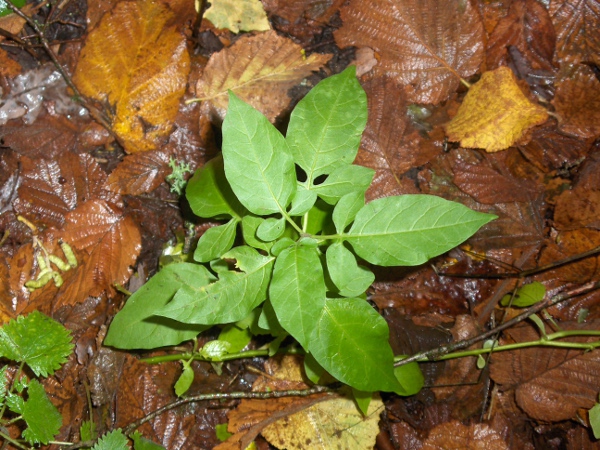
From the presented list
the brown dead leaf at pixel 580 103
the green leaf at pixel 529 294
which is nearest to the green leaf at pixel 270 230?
the green leaf at pixel 529 294

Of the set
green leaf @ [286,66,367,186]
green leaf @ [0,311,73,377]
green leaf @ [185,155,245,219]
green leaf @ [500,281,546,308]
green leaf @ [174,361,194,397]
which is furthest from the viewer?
green leaf @ [500,281,546,308]

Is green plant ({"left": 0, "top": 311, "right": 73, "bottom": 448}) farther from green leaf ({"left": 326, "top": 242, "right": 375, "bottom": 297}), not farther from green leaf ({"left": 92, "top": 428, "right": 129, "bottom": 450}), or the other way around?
green leaf ({"left": 326, "top": 242, "right": 375, "bottom": 297})

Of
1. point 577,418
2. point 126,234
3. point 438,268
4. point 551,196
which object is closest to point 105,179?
point 126,234

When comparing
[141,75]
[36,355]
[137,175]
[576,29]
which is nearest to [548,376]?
[576,29]

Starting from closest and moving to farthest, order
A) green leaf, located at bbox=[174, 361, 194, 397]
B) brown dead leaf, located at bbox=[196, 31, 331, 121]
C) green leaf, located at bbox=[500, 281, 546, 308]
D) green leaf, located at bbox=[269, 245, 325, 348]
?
green leaf, located at bbox=[269, 245, 325, 348] < green leaf, located at bbox=[174, 361, 194, 397] < green leaf, located at bbox=[500, 281, 546, 308] < brown dead leaf, located at bbox=[196, 31, 331, 121]

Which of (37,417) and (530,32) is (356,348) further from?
(530,32)

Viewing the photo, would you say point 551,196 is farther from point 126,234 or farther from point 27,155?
point 27,155

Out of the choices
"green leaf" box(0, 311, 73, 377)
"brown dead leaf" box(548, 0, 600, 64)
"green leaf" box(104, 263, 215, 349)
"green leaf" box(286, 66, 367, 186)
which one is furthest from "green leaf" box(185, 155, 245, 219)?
"brown dead leaf" box(548, 0, 600, 64)
